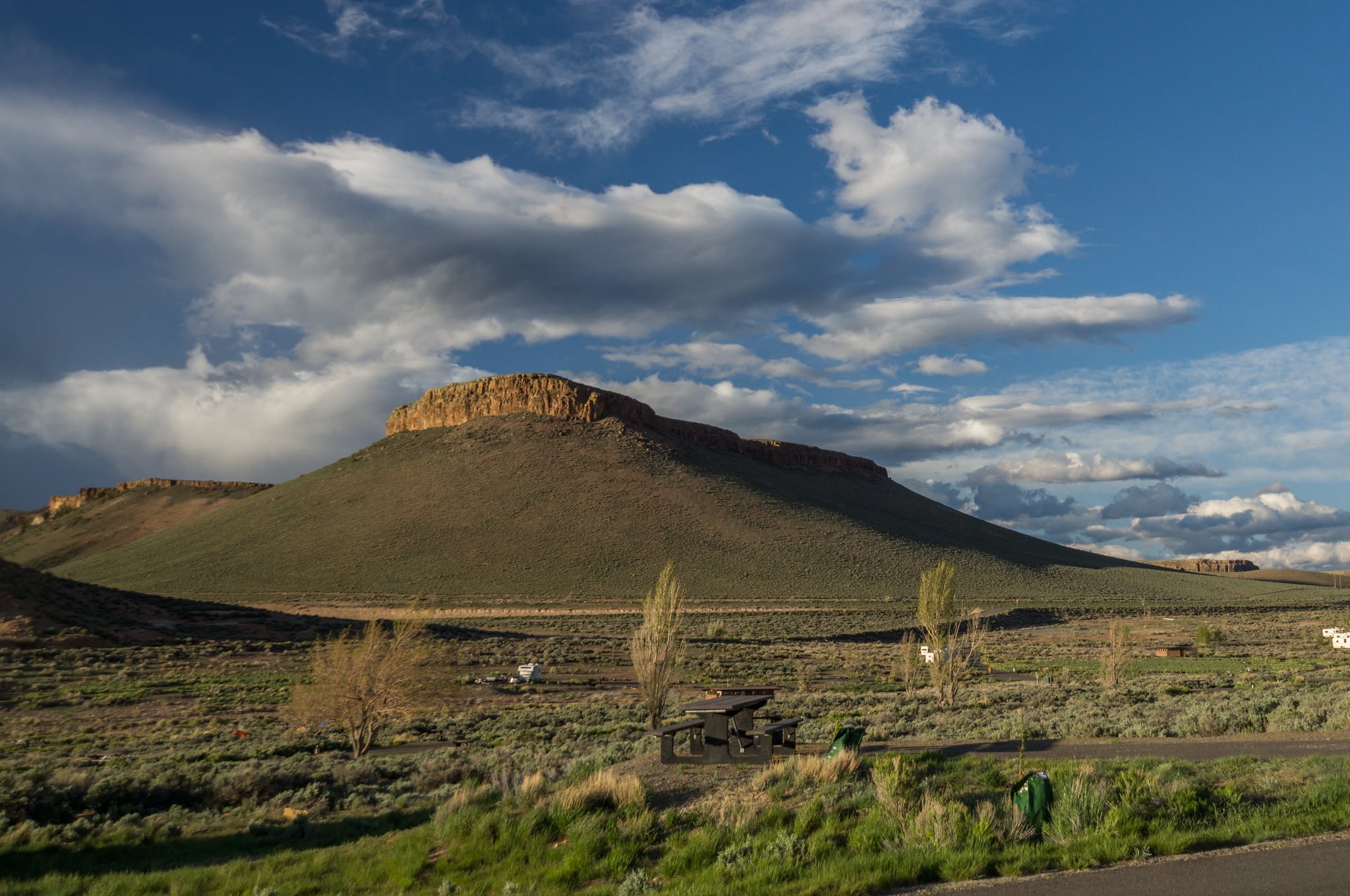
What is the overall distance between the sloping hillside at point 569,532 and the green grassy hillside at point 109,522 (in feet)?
99.7

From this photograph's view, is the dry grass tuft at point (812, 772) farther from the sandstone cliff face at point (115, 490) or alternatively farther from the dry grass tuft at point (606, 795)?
the sandstone cliff face at point (115, 490)

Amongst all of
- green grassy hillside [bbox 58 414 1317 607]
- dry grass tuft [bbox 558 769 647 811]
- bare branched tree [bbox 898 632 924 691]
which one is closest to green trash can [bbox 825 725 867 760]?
dry grass tuft [bbox 558 769 647 811]

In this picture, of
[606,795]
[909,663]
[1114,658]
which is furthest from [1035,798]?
[909,663]

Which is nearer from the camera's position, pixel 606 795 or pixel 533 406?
pixel 606 795

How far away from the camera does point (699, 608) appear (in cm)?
7119

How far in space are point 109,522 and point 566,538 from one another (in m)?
102

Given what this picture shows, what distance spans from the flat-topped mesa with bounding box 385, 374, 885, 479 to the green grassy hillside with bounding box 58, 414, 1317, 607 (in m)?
2.71

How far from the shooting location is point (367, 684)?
18.4 meters

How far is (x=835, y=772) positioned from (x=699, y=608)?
204 feet

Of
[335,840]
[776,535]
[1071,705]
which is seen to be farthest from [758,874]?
[776,535]

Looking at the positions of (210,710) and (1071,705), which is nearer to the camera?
(1071,705)

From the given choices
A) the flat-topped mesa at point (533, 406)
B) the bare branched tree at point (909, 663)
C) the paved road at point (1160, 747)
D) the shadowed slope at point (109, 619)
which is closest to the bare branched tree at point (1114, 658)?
the bare branched tree at point (909, 663)

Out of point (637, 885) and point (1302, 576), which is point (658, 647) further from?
point (1302, 576)

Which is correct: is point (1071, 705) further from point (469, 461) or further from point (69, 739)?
point (469, 461)
